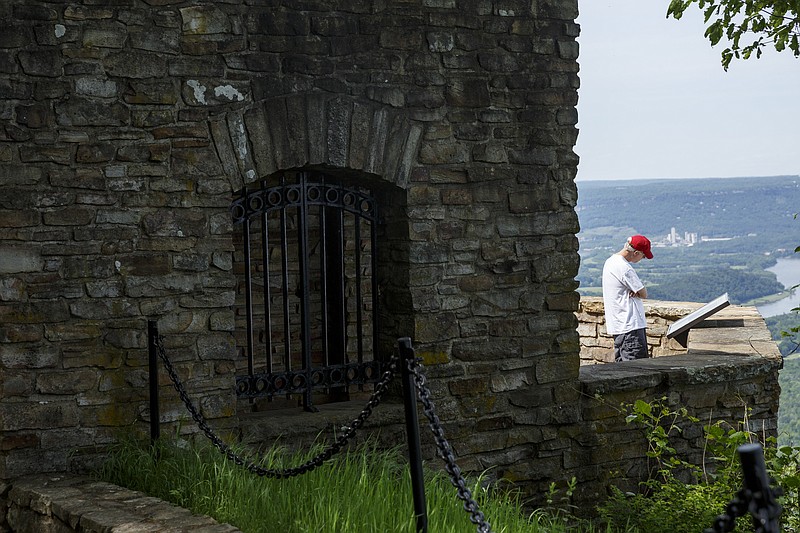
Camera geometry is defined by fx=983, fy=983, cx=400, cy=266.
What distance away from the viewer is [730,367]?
24.1ft

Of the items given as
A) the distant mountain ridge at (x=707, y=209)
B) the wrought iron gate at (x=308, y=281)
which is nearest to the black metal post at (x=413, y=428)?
the wrought iron gate at (x=308, y=281)

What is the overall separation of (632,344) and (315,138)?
415cm

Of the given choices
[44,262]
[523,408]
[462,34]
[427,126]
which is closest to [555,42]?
[462,34]

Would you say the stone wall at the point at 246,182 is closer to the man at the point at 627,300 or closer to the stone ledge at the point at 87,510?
the stone ledge at the point at 87,510

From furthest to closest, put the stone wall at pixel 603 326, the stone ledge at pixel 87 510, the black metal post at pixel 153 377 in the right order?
the stone wall at pixel 603 326
the black metal post at pixel 153 377
the stone ledge at pixel 87 510

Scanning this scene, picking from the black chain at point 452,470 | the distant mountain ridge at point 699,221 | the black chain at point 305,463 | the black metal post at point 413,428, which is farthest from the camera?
the distant mountain ridge at point 699,221

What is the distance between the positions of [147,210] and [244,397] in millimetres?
1268

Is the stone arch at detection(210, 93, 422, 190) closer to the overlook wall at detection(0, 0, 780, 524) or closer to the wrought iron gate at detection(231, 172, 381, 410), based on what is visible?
the overlook wall at detection(0, 0, 780, 524)

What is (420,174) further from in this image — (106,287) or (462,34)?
(106,287)

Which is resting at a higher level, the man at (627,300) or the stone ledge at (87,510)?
the man at (627,300)

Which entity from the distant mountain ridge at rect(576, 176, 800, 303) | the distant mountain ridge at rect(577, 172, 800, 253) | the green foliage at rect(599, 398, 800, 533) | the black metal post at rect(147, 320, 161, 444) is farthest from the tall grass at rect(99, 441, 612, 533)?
the distant mountain ridge at rect(577, 172, 800, 253)

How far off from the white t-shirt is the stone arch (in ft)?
10.6

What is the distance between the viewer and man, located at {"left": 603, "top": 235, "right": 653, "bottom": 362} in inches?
338

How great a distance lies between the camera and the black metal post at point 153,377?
527 centimetres
